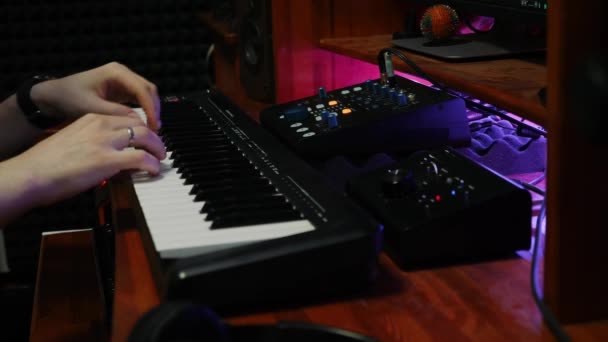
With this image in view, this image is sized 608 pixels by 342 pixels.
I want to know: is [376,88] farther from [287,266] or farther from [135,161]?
[287,266]

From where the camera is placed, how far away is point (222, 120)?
4.23ft

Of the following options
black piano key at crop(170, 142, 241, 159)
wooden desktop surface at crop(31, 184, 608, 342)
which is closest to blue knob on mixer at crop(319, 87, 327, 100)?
black piano key at crop(170, 142, 241, 159)

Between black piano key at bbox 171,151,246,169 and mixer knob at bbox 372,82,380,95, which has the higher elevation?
mixer knob at bbox 372,82,380,95

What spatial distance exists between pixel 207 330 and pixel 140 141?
1.67ft

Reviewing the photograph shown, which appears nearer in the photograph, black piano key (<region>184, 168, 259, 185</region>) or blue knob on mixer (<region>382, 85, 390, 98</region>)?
black piano key (<region>184, 168, 259, 185</region>)

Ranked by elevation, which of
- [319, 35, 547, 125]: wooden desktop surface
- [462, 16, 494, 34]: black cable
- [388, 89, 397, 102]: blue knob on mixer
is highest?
[462, 16, 494, 34]: black cable

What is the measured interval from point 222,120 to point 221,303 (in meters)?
Result: 0.65

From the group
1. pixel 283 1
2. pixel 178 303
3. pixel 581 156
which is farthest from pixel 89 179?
pixel 283 1

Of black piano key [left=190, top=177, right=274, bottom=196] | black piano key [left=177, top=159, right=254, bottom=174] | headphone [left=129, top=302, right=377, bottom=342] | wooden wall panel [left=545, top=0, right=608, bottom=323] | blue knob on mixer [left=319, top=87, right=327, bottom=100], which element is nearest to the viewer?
headphone [left=129, top=302, right=377, bottom=342]

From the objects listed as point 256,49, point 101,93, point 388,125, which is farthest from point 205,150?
point 256,49

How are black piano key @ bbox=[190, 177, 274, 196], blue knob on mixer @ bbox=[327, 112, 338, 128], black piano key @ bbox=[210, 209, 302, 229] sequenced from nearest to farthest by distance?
black piano key @ bbox=[210, 209, 302, 229]
black piano key @ bbox=[190, 177, 274, 196]
blue knob on mixer @ bbox=[327, 112, 338, 128]

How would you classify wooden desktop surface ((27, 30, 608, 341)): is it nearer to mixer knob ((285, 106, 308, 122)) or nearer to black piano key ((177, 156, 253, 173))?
black piano key ((177, 156, 253, 173))

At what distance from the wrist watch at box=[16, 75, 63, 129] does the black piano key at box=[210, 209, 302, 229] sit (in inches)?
32.6

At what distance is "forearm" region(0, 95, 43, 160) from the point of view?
1510 mm
